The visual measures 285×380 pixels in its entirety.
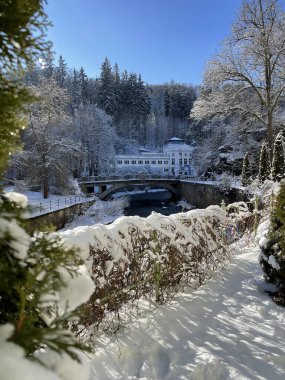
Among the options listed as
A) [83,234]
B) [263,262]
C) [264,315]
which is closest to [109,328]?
[83,234]

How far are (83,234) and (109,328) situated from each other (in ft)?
4.11

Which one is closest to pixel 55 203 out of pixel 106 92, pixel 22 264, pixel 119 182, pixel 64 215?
pixel 64 215

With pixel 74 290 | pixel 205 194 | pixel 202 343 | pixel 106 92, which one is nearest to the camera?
pixel 74 290

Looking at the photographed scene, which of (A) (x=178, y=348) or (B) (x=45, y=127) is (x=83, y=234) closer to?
(A) (x=178, y=348)

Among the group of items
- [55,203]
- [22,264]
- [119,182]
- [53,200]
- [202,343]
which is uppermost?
[22,264]

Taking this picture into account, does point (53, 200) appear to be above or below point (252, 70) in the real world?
below

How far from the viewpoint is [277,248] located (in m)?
4.89

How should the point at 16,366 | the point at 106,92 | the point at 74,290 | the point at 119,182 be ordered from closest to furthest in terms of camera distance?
the point at 16,366 < the point at 74,290 < the point at 119,182 < the point at 106,92

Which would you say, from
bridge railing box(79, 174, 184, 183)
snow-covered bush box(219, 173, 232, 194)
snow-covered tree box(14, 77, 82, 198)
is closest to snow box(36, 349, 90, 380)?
snow-covered tree box(14, 77, 82, 198)

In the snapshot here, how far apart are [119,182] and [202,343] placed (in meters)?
38.7

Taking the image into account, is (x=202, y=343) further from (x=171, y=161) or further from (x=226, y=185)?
(x=171, y=161)

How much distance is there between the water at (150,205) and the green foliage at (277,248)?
26.0 metres

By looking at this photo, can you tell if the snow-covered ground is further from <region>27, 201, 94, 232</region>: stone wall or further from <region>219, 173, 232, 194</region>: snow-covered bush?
<region>219, 173, 232, 194</region>: snow-covered bush

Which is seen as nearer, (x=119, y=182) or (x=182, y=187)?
(x=119, y=182)
